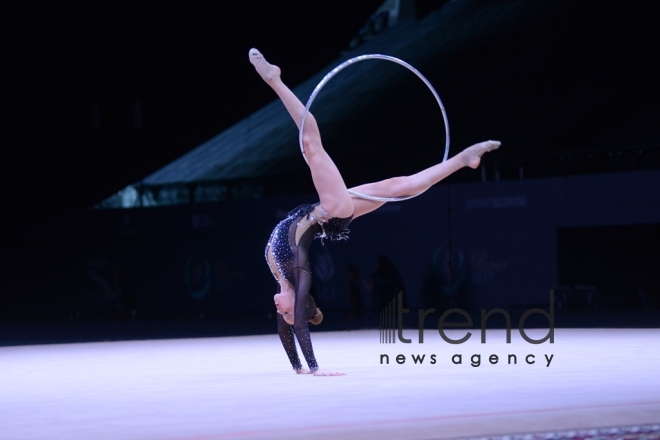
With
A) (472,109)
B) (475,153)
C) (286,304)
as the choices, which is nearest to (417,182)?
(475,153)

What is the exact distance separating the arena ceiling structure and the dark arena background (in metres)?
0.06

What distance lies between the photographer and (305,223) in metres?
8.95

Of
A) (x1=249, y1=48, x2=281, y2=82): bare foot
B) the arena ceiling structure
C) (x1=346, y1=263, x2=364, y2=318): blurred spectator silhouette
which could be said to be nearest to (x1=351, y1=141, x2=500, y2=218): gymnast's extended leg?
(x1=249, y1=48, x2=281, y2=82): bare foot

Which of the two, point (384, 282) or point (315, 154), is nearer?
point (315, 154)

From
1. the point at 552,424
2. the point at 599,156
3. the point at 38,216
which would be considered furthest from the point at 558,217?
the point at 552,424

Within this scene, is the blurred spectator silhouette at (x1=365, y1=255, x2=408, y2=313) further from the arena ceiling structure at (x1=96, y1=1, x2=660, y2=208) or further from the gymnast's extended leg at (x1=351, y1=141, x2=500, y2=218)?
the gymnast's extended leg at (x1=351, y1=141, x2=500, y2=218)

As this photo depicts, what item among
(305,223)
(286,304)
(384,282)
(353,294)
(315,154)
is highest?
(315,154)

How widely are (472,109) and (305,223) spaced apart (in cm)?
1527

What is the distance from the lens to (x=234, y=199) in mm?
22141

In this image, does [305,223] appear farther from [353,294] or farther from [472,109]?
[472,109]

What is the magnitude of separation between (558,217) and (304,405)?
13.2 metres

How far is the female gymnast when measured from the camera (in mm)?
8555

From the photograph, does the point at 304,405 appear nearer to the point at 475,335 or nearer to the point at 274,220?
the point at 475,335

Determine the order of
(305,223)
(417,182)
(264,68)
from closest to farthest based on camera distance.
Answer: (264,68) → (305,223) → (417,182)
